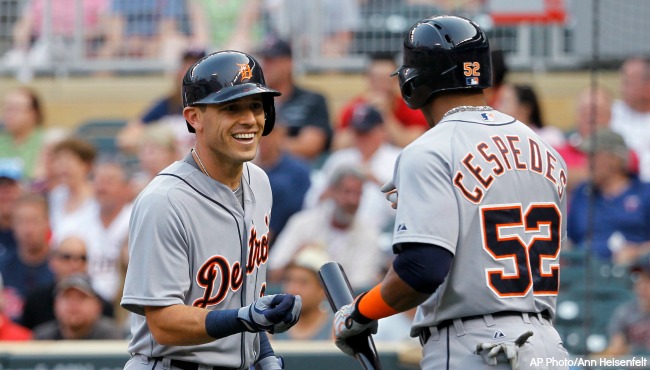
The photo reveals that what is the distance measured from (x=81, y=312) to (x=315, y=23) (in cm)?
394

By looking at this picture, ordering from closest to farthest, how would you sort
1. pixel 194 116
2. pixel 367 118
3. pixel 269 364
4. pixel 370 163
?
1. pixel 194 116
2. pixel 269 364
3. pixel 367 118
4. pixel 370 163

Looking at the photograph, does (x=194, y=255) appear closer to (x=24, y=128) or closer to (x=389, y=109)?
(x=389, y=109)

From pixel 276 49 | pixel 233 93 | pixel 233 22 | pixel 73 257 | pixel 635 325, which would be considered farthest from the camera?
pixel 233 22

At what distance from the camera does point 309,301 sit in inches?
279

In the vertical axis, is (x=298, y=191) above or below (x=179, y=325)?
below

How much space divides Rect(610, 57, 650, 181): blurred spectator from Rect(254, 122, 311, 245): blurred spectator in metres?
2.27

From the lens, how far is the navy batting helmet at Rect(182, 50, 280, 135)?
Answer: 3.98 m

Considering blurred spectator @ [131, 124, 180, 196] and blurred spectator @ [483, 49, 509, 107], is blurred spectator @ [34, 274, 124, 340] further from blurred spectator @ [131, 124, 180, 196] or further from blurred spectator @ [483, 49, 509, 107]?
blurred spectator @ [483, 49, 509, 107]

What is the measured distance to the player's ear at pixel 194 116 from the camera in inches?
161

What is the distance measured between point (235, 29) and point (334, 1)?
91 cm

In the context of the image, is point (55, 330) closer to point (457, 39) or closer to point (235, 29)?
point (235, 29)

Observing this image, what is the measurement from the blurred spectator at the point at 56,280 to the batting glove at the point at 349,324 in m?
3.67

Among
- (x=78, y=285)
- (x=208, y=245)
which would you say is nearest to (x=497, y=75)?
(x=78, y=285)

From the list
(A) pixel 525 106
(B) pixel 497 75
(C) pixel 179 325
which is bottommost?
(A) pixel 525 106
